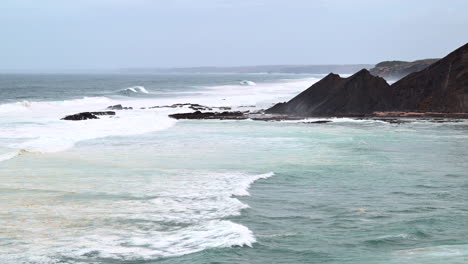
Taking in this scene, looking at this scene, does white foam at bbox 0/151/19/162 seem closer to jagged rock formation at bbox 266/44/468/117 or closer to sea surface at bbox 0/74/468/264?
sea surface at bbox 0/74/468/264

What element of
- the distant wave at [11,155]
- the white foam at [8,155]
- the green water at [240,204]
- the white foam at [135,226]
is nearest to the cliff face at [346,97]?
the green water at [240,204]

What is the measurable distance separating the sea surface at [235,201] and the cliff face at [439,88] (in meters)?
13.6

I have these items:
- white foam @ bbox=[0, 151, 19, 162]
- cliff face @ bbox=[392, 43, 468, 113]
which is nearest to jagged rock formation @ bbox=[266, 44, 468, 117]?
cliff face @ bbox=[392, 43, 468, 113]

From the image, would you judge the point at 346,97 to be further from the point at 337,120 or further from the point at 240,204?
the point at 240,204

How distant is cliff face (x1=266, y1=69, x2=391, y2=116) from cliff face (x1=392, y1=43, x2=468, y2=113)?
101 centimetres

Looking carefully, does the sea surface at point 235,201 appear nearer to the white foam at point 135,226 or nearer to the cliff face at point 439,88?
the white foam at point 135,226

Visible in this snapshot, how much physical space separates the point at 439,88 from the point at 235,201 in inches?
1151

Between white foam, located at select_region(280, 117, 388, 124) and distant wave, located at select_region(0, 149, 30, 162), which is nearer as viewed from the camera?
distant wave, located at select_region(0, 149, 30, 162)

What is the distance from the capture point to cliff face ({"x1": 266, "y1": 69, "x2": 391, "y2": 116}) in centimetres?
4066

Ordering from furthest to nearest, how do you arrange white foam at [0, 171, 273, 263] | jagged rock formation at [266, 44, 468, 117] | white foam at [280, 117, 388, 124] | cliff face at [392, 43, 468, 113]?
1. jagged rock formation at [266, 44, 468, 117]
2. cliff face at [392, 43, 468, 113]
3. white foam at [280, 117, 388, 124]
4. white foam at [0, 171, 273, 263]

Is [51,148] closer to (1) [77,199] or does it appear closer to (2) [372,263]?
(1) [77,199]

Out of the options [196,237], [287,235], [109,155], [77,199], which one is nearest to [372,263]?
[287,235]

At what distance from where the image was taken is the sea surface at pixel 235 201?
980cm

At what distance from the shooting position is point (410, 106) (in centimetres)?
4056
